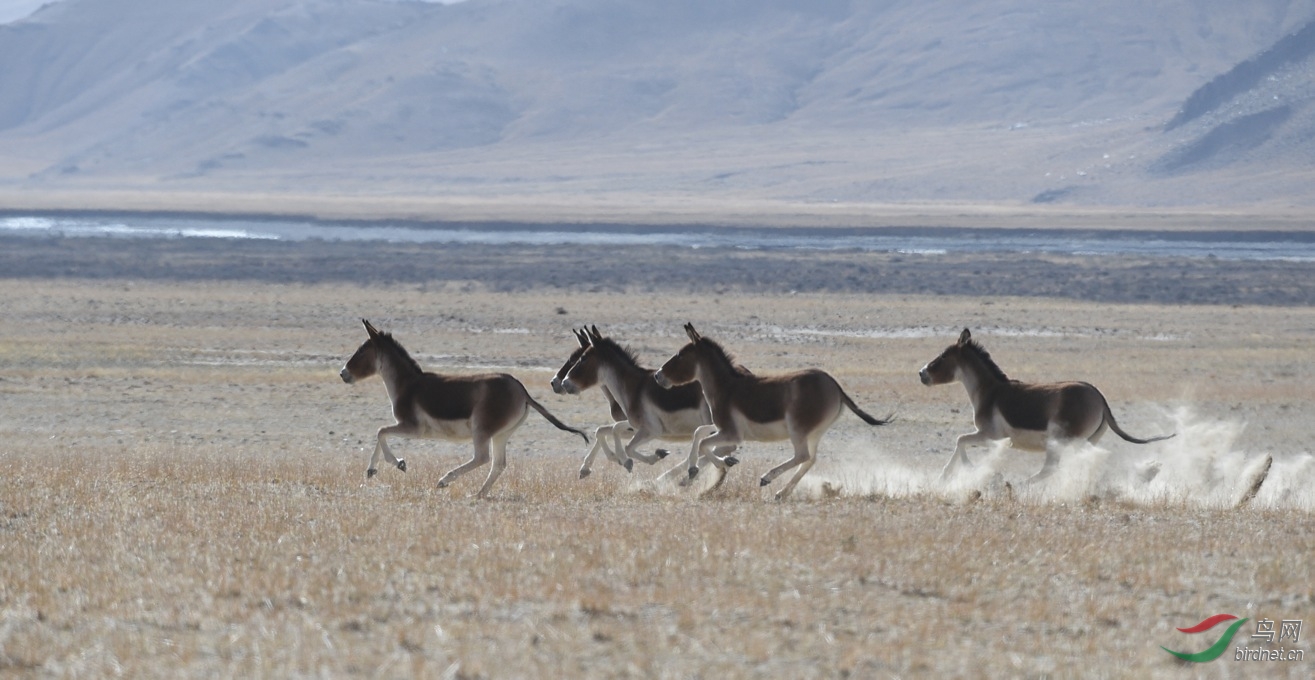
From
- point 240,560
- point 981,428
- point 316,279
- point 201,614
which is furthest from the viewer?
point 316,279

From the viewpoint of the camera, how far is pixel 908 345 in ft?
110

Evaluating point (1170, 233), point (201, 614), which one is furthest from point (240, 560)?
point (1170, 233)

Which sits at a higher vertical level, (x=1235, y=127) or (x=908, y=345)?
(x=1235, y=127)

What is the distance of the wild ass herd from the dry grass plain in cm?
40

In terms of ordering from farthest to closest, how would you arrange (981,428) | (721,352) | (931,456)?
(931,456)
(981,428)
(721,352)

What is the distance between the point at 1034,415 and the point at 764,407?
3.02 meters

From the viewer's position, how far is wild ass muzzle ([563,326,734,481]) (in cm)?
1572

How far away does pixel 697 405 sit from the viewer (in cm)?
1568

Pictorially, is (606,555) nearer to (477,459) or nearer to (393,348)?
(477,459)

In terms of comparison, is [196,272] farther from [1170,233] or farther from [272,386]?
[1170,233]

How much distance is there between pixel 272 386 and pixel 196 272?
2778 centimetres

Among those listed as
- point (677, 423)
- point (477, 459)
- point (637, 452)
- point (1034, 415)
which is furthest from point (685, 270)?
point (477, 459)

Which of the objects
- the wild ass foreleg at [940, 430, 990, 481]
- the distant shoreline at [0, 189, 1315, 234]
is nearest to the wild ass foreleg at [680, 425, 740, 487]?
the wild ass foreleg at [940, 430, 990, 481]

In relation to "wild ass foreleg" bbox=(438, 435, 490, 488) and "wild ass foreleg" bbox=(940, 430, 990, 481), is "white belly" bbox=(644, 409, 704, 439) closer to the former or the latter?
"wild ass foreleg" bbox=(438, 435, 490, 488)
